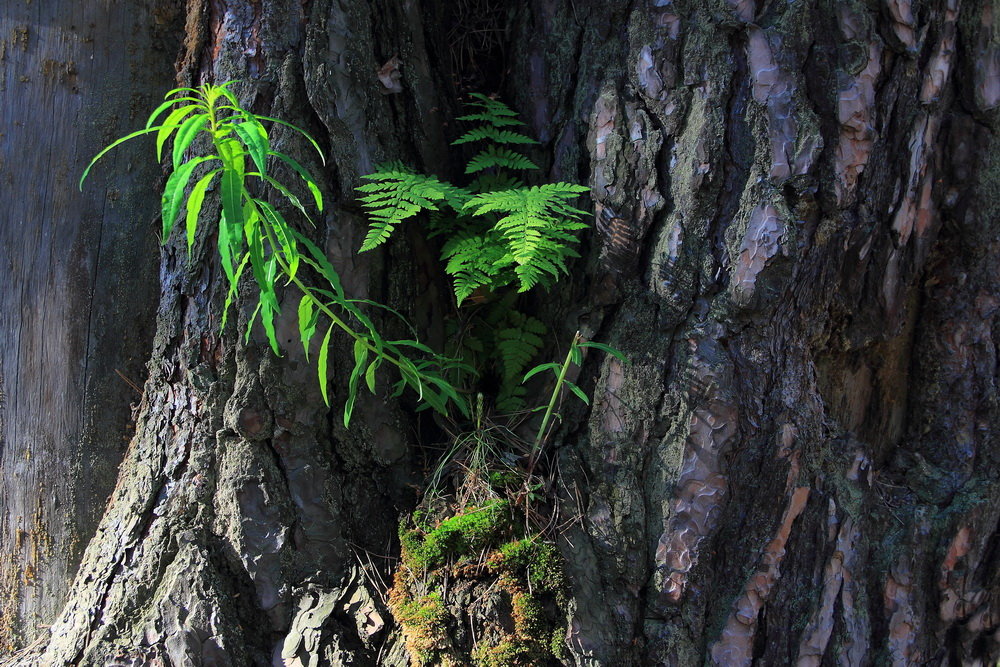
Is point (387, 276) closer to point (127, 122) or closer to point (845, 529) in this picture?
point (127, 122)

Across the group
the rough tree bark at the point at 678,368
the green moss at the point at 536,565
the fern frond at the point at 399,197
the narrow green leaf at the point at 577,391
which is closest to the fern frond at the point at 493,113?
the rough tree bark at the point at 678,368

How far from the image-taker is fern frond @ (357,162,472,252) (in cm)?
218

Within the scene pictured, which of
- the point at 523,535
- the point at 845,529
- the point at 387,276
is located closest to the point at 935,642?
the point at 845,529

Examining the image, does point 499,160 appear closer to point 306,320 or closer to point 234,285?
point 306,320

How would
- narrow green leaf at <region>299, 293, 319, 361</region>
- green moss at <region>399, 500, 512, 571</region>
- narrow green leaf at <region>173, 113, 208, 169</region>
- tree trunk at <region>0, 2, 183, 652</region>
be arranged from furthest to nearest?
tree trunk at <region>0, 2, 183, 652</region> → green moss at <region>399, 500, 512, 571</region> → narrow green leaf at <region>299, 293, 319, 361</region> → narrow green leaf at <region>173, 113, 208, 169</region>

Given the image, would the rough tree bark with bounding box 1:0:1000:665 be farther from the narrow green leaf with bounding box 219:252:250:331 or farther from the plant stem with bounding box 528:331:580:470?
the narrow green leaf with bounding box 219:252:250:331

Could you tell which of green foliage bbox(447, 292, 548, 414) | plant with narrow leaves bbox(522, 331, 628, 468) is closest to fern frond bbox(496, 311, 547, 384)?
green foliage bbox(447, 292, 548, 414)

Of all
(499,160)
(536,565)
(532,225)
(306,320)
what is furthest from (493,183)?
(536,565)

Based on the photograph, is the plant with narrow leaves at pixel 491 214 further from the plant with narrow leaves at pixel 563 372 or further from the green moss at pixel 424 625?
the green moss at pixel 424 625

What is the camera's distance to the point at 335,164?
2.40 meters

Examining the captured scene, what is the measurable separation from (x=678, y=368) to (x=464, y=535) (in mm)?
890

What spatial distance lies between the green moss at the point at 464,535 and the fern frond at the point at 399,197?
3.10 ft

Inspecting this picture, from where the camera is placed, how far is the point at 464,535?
2346 mm

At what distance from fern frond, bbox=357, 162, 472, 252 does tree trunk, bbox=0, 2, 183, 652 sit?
993 mm
